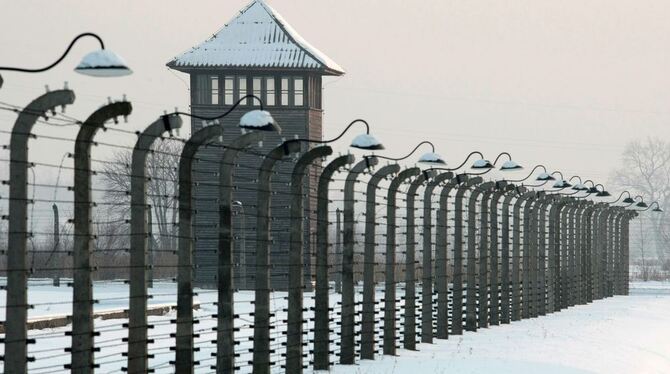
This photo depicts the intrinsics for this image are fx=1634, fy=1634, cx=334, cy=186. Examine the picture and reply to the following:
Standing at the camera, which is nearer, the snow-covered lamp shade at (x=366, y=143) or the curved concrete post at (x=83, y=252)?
the curved concrete post at (x=83, y=252)

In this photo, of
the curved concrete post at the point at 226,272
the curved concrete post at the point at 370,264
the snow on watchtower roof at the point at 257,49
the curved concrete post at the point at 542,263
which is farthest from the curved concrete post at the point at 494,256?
the snow on watchtower roof at the point at 257,49

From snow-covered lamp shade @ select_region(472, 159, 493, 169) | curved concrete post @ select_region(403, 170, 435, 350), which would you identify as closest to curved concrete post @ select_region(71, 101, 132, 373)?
curved concrete post @ select_region(403, 170, 435, 350)

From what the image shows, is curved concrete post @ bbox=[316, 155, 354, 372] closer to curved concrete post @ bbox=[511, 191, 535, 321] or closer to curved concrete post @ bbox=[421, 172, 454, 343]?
curved concrete post @ bbox=[421, 172, 454, 343]

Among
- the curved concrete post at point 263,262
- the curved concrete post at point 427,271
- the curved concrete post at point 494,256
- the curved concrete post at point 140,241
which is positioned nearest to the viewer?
the curved concrete post at point 140,241

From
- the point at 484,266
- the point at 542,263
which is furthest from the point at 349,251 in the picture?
the point at 542,263

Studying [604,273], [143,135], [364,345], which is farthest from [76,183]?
[604,273]

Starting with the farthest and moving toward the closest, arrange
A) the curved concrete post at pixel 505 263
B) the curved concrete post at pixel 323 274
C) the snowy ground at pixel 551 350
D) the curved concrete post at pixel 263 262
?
1. the curved concrete post at pixel 505 263
2. the snowy ground at pixel 551 350
3. the curved concrete post at pixel 323 274
4. the curved concrete post at pixel 263 262

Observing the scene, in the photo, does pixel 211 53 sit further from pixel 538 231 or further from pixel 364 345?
pixel 364 345

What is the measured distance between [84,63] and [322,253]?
6.25 metres

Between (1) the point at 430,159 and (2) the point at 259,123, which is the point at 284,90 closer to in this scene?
(1) the point at 430,159

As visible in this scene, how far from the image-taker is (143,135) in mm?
13391

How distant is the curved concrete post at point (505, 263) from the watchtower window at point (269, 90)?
Answer: 18407mm

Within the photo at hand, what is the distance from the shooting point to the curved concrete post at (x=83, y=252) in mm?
12594

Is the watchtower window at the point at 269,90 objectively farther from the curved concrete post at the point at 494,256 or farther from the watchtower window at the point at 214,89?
the curved concrete post at the point at 494,256
